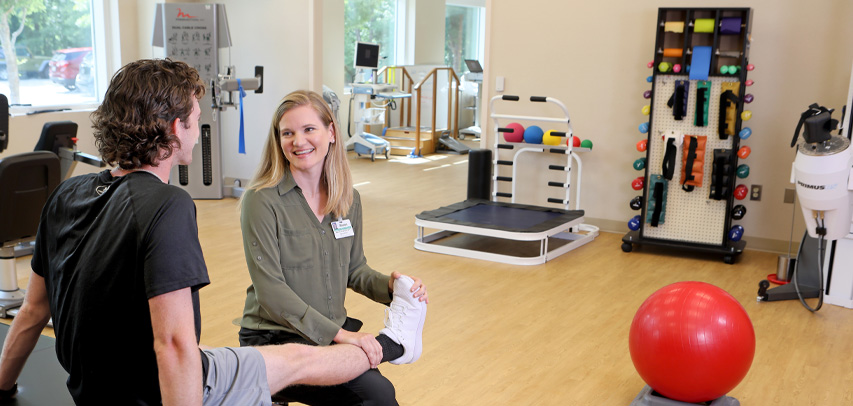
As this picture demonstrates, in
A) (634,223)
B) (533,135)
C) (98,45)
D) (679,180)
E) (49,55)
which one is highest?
(98,45)

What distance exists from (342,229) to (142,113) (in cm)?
81

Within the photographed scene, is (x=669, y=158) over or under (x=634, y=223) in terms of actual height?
over

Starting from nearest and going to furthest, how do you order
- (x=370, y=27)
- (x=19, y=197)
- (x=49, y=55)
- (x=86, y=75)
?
(x=19, y=197)
(x=49, y=55)
(x=86, y=75)
(x=370, y=27)

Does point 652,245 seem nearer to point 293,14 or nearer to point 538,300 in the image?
point 538,300

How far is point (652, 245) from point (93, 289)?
454 centimetres

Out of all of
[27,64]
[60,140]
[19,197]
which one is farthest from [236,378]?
[27,64]

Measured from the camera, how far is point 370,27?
35.6 ft

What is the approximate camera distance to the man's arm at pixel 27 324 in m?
1.59

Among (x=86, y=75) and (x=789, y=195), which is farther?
(x=86, y=75)

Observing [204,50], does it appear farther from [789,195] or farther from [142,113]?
[142,113]

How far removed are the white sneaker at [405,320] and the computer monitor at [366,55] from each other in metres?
7.46

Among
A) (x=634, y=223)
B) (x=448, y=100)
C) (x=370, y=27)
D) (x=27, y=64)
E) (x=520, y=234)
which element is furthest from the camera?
(x=370, y=27)

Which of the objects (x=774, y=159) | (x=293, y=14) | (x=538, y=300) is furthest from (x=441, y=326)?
(x=293, y=14)

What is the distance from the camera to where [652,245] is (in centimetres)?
532
